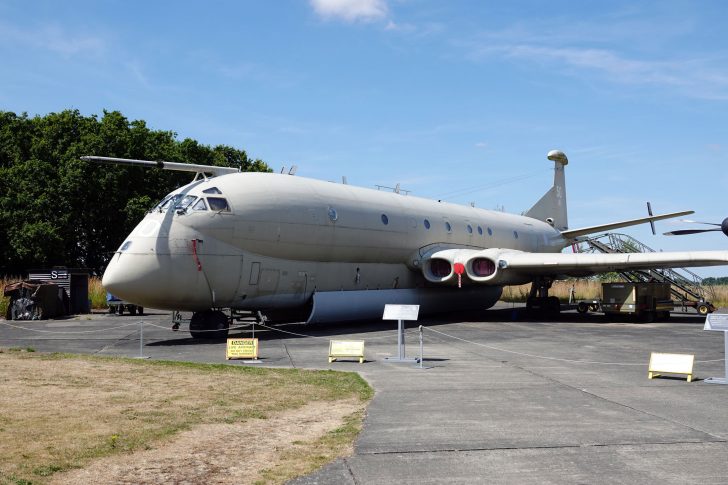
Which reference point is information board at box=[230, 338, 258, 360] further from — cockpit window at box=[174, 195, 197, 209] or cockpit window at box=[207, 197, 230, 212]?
cockpit window at box=[174, 195, 197, 209]

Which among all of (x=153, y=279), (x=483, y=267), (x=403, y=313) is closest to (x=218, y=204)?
(x=153, y=279)

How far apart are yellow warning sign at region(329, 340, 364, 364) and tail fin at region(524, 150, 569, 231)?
25279 millimetres

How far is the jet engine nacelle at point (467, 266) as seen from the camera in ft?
83.6

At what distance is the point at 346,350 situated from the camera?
1416 centimetres

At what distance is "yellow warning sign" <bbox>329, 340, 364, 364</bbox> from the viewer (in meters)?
14.1

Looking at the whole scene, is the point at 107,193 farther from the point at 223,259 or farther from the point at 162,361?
the point at 162,361

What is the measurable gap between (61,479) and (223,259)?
43.1 feet

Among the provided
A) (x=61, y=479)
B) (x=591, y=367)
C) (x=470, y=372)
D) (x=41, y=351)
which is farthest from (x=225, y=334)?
(x=61, y=479)

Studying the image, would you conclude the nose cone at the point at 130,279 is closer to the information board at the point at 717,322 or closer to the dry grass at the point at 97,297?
the information board at the point at 717,322

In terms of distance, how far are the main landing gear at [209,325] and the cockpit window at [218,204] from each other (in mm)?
2912

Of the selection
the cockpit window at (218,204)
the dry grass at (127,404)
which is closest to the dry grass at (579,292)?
the cockpit window at (218,204)

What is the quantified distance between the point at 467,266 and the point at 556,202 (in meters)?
16.0

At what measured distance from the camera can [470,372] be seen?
1270cm

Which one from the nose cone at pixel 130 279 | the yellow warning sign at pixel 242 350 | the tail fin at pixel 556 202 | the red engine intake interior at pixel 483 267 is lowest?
the yellow warning sign at pixel 242 350
